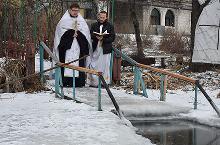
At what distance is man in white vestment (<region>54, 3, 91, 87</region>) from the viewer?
9781mm

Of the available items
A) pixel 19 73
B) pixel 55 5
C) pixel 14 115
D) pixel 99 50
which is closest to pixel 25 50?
pixel 19 73

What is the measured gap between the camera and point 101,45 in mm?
10016

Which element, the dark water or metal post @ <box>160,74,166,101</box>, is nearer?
the dark water

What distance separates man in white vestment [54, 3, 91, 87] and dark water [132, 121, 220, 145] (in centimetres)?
313

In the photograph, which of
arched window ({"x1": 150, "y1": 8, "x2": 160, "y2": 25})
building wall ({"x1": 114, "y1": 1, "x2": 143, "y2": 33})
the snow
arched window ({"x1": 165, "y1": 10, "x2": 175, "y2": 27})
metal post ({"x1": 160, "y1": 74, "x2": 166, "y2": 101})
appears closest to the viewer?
the snow

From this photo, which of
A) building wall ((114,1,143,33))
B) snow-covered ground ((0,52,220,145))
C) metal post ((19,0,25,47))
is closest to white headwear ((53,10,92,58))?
metal post ((19,0,25,47))

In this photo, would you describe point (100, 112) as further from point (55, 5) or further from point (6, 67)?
point (55, 5)

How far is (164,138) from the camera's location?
6355 millimetres

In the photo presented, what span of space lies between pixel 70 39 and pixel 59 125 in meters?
3.84

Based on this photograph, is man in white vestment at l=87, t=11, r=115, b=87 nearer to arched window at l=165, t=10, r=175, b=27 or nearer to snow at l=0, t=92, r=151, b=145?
snow at l=0, t=92, r=151, b=145

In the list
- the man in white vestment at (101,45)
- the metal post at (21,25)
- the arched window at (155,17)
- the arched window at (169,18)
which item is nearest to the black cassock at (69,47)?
the man in white vestment at (101,45)

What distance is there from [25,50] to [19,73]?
61cm

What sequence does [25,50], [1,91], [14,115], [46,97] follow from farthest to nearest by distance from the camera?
[25,50], [1,91], [46,97], [14,115]

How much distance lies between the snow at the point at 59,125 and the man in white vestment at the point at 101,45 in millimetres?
2165
